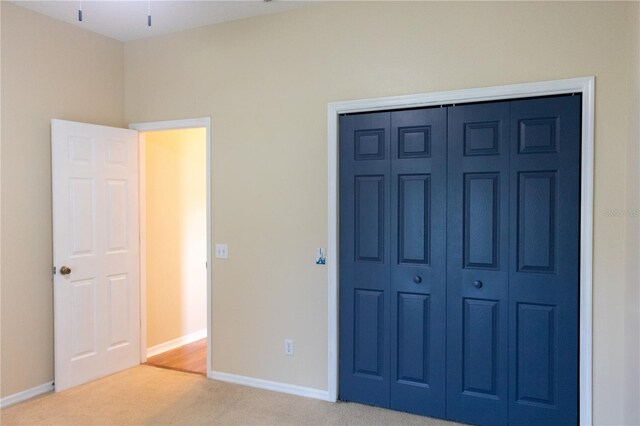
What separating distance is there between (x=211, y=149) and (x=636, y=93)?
9.42 ft

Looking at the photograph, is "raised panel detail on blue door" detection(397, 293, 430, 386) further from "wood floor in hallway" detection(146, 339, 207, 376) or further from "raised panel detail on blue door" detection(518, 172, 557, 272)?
"wood floor in hallway" detection(146, 339, 207, 376)

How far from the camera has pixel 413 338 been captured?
3.05 m

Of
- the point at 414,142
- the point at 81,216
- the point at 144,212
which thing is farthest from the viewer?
the point at 144,212

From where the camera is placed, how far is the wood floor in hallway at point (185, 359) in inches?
156

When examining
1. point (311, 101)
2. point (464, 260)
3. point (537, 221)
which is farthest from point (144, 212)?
point (537, 221)

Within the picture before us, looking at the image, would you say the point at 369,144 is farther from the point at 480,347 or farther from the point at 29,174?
the point at 29,174

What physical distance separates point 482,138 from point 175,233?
3162 mm

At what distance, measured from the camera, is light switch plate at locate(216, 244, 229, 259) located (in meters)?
3.66

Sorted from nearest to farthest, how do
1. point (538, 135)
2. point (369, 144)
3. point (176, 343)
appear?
point (538, 135), point (369, 144), point (176, 343)

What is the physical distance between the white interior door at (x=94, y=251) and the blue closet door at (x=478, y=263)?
2717 millimetres

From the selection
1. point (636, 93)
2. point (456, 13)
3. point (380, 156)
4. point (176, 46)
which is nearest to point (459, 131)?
point (380, 156)

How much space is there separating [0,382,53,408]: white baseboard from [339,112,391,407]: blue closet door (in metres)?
2.24

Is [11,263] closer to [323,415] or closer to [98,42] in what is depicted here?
[98,42]

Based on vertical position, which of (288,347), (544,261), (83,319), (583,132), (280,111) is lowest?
(288,347)
